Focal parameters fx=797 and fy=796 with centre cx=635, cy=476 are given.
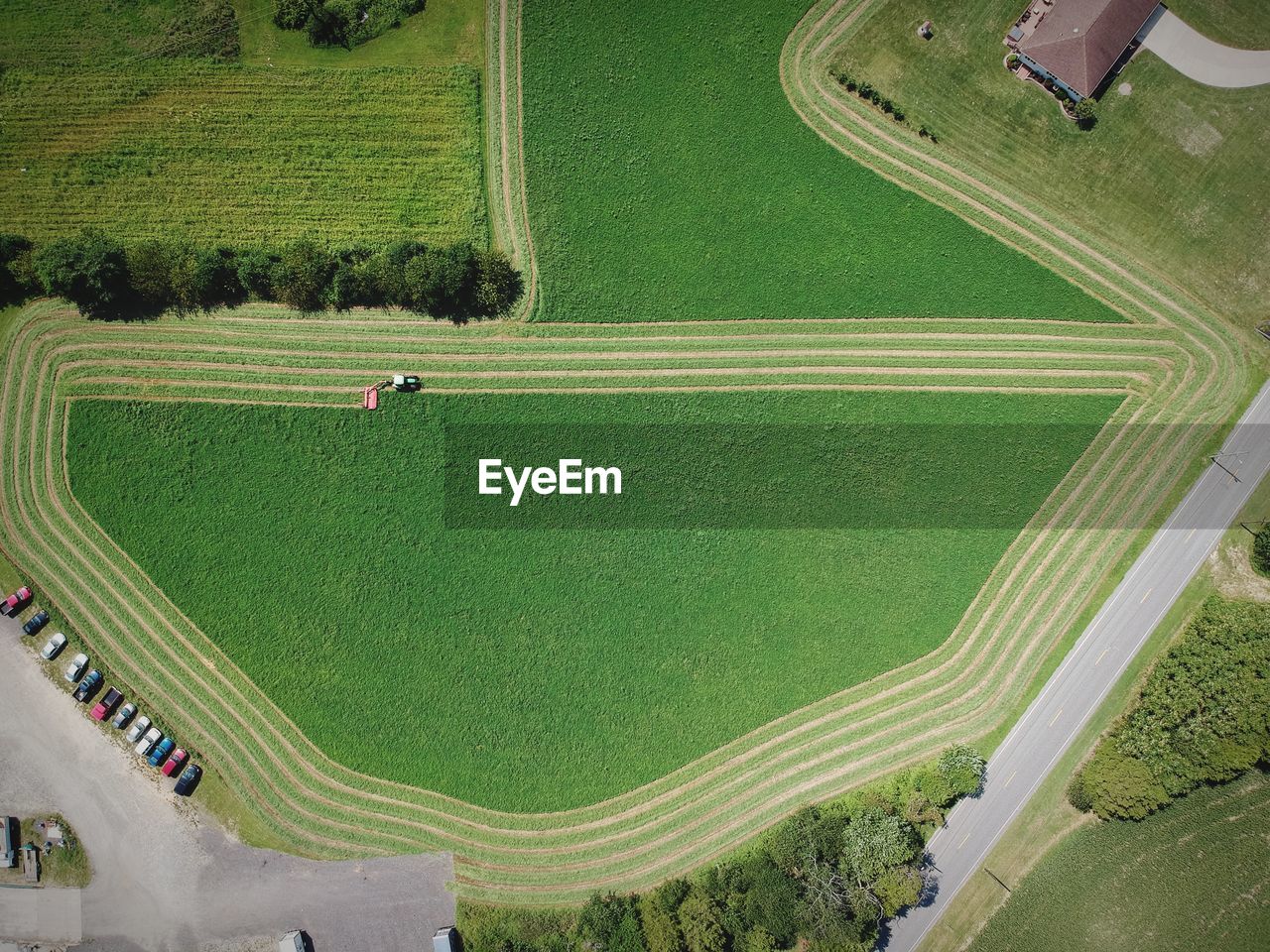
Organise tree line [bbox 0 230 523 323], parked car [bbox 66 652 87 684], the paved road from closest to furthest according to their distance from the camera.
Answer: tree line [bbox 0 230 523 323], parked car [bbox 66 652 87 684], the paved road

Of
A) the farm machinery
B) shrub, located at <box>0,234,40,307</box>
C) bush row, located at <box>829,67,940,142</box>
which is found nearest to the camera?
shrub, located at <box>0,234,40,307</box>

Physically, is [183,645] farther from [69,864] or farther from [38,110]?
[38,110]

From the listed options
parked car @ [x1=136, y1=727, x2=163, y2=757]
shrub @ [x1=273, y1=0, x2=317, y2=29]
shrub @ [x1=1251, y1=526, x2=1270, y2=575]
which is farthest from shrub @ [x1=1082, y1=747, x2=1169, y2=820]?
shrub @ [x1=273, y1=0, x2=317, y2=29]

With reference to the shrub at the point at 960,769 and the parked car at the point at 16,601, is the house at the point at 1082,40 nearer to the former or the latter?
the shrub at the point at 960,769

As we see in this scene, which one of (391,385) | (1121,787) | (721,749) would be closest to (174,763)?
(391,385)

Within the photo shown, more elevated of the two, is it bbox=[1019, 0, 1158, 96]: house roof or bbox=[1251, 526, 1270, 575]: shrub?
bbox=[1019, 0, 1158, 96]: house roof

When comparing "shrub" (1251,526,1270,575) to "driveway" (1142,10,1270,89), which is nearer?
"shrub" (1251,526,1270,575)

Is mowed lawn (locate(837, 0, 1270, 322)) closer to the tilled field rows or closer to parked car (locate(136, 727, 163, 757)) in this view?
Result: the tilled field rows

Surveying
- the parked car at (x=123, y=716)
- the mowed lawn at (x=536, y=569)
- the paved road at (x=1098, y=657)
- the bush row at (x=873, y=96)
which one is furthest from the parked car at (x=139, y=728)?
the bush row at (x=873, y=96)
